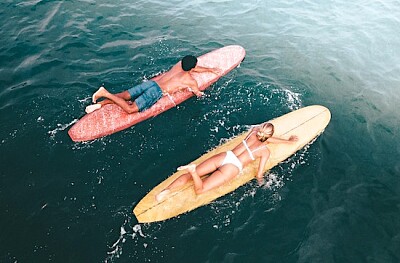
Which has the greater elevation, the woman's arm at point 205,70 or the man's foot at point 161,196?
the woman's arm at point 205,70

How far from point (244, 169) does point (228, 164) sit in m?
0.58

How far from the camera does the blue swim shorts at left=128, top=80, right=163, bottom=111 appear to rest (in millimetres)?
7410

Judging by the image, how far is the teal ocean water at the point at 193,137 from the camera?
5215 millimetres

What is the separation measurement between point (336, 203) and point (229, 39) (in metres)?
7.33

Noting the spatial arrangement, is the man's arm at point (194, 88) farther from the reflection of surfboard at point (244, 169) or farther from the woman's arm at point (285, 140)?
A: the woman's arm at point (285, 140)

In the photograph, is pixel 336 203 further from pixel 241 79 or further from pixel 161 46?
pixel 161 46

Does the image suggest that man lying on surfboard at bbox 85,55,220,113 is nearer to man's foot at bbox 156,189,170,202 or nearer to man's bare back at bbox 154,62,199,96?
man's bare back at bbox 154,62,199,96

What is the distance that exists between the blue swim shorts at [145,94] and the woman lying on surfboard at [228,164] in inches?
96.1

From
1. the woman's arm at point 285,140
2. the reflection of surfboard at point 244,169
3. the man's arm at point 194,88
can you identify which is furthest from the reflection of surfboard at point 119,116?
the woman's arm at point 285,140

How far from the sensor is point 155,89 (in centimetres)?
761

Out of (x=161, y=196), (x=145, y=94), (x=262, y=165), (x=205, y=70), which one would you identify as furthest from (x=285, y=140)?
(x=145, y=94)

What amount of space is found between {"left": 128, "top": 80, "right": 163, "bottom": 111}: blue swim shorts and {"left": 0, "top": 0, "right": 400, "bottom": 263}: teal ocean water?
0.50 m

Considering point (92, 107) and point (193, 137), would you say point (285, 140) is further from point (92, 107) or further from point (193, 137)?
point (92, 107)

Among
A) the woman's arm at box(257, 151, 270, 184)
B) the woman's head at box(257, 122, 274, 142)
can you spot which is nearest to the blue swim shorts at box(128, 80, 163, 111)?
the woman's head at box(257, 122, 274, 142)
